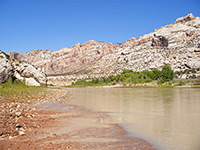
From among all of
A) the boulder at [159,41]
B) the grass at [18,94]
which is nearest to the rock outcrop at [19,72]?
the grass at [18,94]

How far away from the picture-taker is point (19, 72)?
134ft

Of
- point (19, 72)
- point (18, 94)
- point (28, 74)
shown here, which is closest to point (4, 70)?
point (19, 72)

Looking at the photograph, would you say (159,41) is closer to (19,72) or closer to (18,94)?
(19,72)

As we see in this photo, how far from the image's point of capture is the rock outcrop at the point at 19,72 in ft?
106

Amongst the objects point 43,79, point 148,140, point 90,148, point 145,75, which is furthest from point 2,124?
point 145,75

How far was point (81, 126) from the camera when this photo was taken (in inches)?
318

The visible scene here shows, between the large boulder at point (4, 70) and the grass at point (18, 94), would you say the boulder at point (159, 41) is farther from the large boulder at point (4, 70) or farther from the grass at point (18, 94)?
→ the grass at point (18, 94)

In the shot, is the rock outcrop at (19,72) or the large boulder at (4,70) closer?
the large boulder at (4,70)

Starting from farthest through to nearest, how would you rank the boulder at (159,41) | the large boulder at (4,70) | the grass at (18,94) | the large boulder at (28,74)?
the boulder at (159,41), the large boulder at (28,74), the large boulder at (4,70), the grass at (18,94)

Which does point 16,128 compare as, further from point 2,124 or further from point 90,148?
point 90,148

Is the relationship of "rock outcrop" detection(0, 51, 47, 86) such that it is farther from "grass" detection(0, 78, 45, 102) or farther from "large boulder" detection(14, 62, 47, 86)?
"grass" detection(0, 78, 45, 102)

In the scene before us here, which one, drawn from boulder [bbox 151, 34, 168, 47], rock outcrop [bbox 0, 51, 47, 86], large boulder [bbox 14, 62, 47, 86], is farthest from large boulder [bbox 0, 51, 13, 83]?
boulder [bbox 151, 34, 168, 47]

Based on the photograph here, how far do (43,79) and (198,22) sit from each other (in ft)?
502

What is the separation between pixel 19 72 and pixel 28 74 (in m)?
3.04
